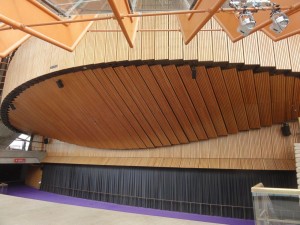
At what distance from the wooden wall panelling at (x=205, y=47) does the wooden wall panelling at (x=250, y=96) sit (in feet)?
3.90

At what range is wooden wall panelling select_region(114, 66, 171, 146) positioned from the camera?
8305 millimetres

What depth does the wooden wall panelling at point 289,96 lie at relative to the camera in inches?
299

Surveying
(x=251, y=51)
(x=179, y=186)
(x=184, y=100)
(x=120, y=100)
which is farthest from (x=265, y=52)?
(x=179, y=186)

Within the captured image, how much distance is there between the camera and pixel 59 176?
15.8 m

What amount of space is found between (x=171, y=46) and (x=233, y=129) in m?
4.84

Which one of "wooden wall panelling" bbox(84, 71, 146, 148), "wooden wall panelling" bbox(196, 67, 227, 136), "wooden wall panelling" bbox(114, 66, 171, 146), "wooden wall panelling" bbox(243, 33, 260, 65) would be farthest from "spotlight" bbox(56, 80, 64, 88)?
"wooden wall panelling" bbox(243, 33, 260, 65)

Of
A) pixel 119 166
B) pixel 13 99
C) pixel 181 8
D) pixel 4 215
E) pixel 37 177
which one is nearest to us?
pixel 4 215

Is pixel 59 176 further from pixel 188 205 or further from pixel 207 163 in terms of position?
pixel 207 163

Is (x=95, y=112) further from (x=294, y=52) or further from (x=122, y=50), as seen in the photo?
(x=294, y=52)

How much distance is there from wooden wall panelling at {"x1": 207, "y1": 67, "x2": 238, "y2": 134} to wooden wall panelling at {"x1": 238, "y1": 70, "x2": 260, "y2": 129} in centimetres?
57

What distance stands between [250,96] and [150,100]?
359 centimetres

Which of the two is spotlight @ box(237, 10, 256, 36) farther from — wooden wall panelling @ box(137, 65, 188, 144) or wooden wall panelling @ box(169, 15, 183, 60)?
wooden wall panelling @ box(137, 65, 188, 144)

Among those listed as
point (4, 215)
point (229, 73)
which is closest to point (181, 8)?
point (229, 73)

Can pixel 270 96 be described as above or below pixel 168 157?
above
